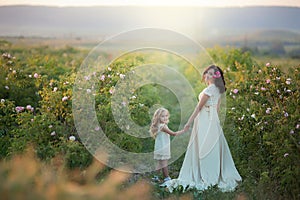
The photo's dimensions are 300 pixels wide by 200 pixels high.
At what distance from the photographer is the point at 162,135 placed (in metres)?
5.29

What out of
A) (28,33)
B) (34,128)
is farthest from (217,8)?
(34,128)

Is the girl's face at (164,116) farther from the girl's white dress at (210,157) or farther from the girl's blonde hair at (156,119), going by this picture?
the girl's white dress at (210,157)

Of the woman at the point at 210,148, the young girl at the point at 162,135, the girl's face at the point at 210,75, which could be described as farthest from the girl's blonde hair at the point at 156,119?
the girl's face at the point at 210,75

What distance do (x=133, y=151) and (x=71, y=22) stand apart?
7.15m

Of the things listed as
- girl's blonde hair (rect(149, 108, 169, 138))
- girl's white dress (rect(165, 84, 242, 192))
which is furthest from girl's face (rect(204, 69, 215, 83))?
girl's blonde hair (rect(149, 108, 169, 138))

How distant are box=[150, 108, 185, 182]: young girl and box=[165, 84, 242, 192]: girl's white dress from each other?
0.86ft

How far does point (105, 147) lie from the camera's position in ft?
18.1

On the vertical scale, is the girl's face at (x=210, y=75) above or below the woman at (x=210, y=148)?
above

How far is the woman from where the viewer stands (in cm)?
510

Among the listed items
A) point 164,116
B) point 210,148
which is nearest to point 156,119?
point 164,116

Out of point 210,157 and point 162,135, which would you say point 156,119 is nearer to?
point 162,135

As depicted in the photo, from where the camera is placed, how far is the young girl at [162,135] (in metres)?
5.23

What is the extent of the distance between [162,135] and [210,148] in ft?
1.81

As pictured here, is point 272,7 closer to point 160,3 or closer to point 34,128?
point 160,3
